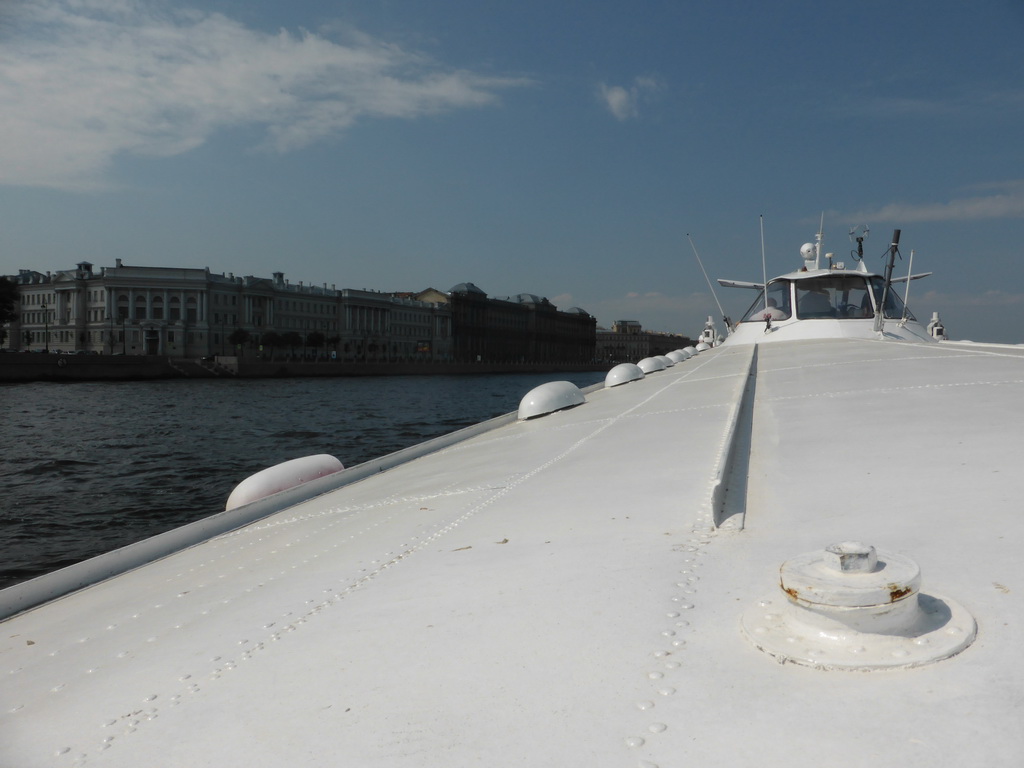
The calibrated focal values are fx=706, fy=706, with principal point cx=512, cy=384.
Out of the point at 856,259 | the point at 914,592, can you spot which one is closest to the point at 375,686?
the point at 914,592

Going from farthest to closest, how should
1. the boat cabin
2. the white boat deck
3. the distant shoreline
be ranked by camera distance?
the distant shoreline → the boat cabin → the white boat deck

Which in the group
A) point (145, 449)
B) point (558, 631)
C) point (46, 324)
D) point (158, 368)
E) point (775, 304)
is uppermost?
point (46, 324)

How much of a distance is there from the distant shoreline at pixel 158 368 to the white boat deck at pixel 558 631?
55144 millimetres

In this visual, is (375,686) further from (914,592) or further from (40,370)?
(40,370)

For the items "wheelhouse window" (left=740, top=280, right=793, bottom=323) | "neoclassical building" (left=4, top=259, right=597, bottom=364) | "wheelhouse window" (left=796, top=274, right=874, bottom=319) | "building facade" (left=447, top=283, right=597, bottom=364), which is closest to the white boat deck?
"wheelhouse window" (left=796, top=274, right=874, bottom=319)

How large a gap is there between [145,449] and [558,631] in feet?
59.1

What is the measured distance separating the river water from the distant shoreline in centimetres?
1434

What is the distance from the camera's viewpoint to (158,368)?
5538 centimetres

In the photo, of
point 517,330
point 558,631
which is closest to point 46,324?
point 517,330

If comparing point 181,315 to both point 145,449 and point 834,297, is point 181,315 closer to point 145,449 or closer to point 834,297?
point 145,449

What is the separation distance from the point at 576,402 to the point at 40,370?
53233 mm

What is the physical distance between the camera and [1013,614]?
1.62m

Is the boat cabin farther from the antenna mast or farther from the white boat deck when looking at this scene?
the white boat deck

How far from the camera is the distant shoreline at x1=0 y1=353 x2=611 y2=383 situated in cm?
4916
